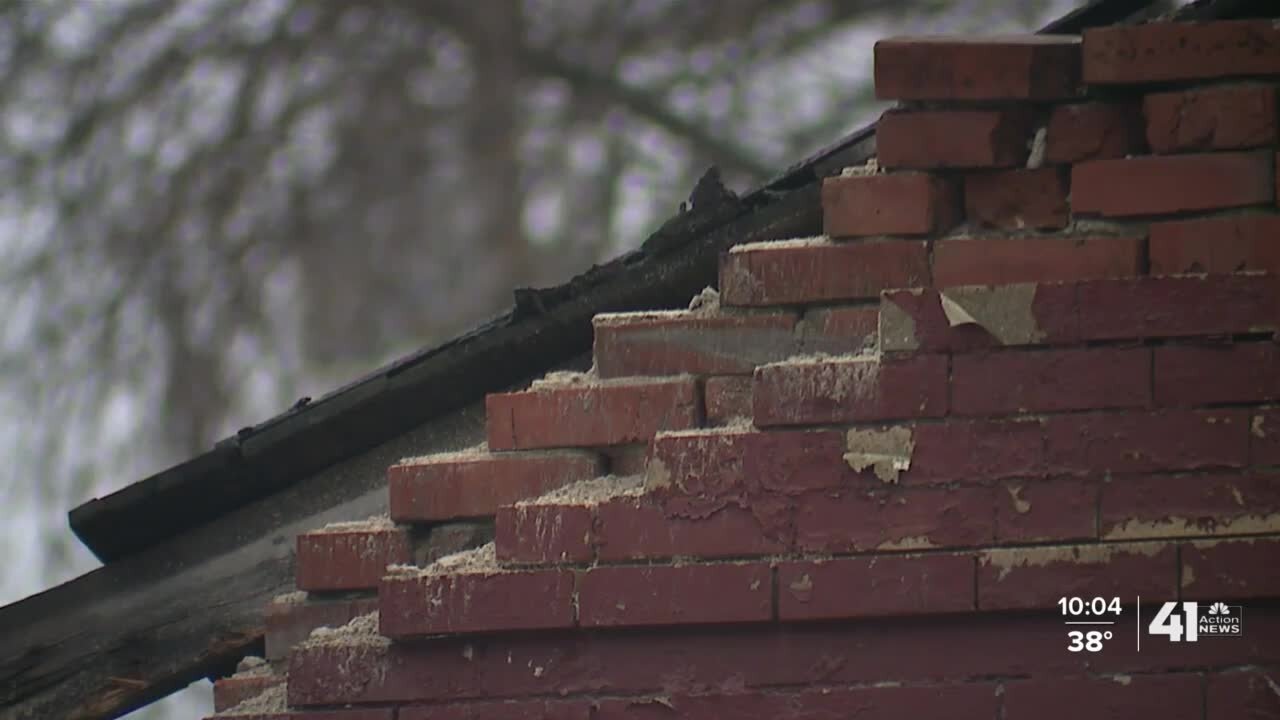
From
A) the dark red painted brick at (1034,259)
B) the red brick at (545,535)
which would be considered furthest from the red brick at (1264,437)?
the red brick at (545,535)

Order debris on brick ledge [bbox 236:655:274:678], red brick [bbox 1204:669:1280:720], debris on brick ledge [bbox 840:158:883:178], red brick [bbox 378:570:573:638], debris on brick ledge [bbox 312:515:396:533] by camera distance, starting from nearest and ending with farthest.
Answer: red brick [bbox 1204:669:1280:720], red brick [bbox 378:570:573:638], debris on brick ledge [bbox 840:158:883:178], debris on brick ledge [bbox 312:515:396:533], debris on brick ledge [bbox 236:655:274:678]

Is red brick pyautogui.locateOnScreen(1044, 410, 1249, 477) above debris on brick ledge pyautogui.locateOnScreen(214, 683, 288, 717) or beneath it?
above

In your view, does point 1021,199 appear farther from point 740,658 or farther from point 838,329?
point 740,658

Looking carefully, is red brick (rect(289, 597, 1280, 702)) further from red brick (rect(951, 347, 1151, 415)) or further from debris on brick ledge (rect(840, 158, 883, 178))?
debris on brick ledge (rect(840, 158, 883, 178))

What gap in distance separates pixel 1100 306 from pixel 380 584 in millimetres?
1045

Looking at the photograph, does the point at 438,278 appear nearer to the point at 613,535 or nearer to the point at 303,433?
the point at 303,433

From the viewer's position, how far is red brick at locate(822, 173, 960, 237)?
2.31m

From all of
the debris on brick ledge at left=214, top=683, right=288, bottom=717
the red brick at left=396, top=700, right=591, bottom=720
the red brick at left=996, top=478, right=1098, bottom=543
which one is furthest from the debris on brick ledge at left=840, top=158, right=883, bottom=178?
the debris on brick ledge at left=214, top=683, right=288, bottom=717

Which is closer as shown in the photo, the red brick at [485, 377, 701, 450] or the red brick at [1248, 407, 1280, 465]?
the red brick at [1248, 407, 1280, 465]

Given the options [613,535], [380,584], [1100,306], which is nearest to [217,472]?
[380,584]

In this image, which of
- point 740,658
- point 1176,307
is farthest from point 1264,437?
point 740,658

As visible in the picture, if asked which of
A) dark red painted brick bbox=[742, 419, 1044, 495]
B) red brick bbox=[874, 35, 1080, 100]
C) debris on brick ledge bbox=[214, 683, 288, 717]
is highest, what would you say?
red brick bbox=[874, 35, 1080, 100]

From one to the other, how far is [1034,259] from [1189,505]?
389 millimetres

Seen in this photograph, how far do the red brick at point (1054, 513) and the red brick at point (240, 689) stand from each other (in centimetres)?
113
